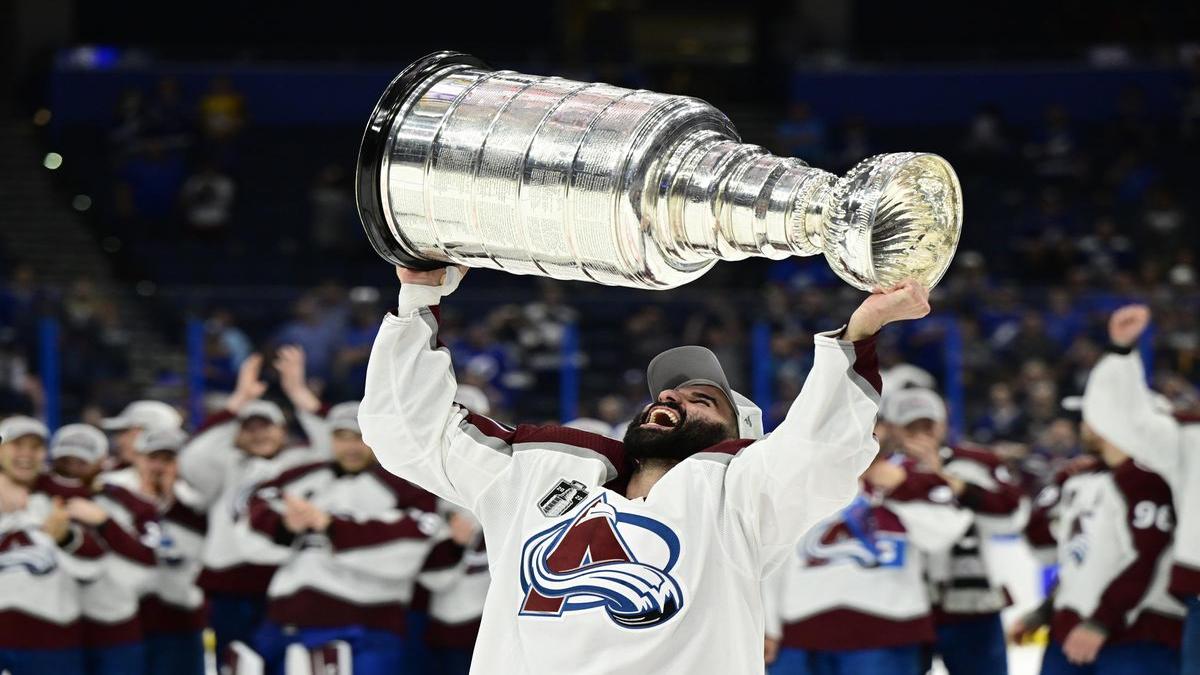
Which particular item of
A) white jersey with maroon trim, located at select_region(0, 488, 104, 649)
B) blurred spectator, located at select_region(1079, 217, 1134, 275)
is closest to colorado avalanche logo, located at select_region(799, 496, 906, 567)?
white jersey with maroon trim, located at select_region(0, 488, 104, 649)

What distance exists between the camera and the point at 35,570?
20.1 feet

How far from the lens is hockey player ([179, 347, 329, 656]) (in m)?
6.56

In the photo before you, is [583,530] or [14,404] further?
[14,404]

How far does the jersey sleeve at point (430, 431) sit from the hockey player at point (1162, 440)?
2568 millimetres

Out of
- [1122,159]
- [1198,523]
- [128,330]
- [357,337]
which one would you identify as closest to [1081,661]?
[1198,523]

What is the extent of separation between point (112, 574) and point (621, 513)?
12.1 ft

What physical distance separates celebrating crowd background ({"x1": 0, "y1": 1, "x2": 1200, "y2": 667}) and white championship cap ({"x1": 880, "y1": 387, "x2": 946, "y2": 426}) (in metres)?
3.08

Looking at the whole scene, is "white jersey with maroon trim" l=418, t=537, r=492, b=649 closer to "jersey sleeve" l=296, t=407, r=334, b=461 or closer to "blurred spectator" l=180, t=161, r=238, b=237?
"jersey sleeve" l=296, t=407, r=334, b=461

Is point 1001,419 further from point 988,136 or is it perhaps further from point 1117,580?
point 988,136

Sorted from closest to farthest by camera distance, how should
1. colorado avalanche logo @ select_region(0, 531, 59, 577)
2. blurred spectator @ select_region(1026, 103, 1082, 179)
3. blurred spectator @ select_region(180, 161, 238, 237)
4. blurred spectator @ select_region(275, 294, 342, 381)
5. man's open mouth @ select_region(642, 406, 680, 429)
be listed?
man's open mouth @ select_region(642, 406, 680, 429)
colorado avalanche logo @ select_region(0, 531, 59, 577)
blurred spectator @ select_region(275, 294, 342, 381)
blurred spectator @ select_region(180, 161, 238, 237)
blurred spectator @ select_region(1026, 103, 1082, 179)

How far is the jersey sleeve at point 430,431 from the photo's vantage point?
132 inches

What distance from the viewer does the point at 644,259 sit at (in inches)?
112

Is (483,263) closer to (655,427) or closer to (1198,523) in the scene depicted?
(655,427)

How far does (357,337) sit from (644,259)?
7.06 metres
